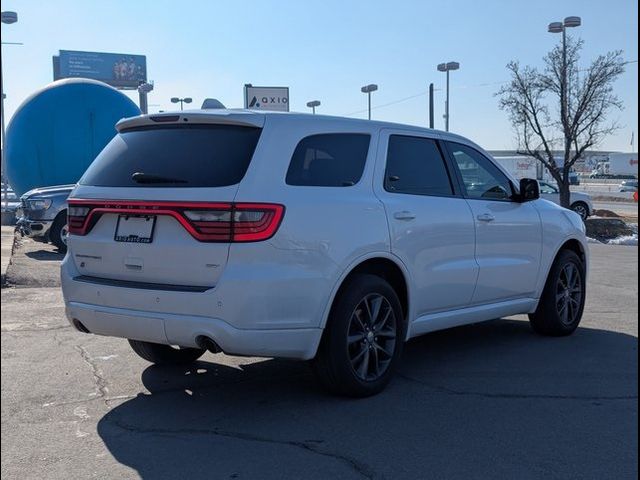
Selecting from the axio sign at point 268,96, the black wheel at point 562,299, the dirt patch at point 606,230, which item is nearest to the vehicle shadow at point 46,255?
the axio sign at point 268,96

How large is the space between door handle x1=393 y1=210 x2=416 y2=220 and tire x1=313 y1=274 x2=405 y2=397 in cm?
46

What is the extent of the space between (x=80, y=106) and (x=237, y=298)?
60.3 ft

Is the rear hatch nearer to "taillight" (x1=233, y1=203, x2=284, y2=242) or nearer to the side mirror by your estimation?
"taillight" (x1=233, y1=203, x2=284, y2=242)

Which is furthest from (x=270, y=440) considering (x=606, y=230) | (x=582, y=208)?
(x=582, y=208)

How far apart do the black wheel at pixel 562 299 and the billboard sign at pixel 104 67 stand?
85444 mm

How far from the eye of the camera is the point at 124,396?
526 centimetres

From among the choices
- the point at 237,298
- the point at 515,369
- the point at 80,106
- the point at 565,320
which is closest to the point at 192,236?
the point at 237,298

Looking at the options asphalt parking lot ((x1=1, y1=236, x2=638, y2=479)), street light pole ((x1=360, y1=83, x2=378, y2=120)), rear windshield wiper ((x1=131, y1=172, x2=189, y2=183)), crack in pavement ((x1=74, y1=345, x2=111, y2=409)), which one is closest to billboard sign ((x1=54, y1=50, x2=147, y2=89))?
street light pole ((x1=360, y1=83, x2=378, y2=120))

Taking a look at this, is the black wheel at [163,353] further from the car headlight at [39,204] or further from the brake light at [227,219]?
the car headlight at [39,204]

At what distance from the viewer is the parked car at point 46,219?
15.2 m

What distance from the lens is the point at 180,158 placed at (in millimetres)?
4832

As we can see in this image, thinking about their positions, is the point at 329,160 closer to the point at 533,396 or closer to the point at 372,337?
the point at 372,337

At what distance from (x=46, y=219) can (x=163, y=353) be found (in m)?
10.2

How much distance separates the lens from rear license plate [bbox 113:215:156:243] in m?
4.66
